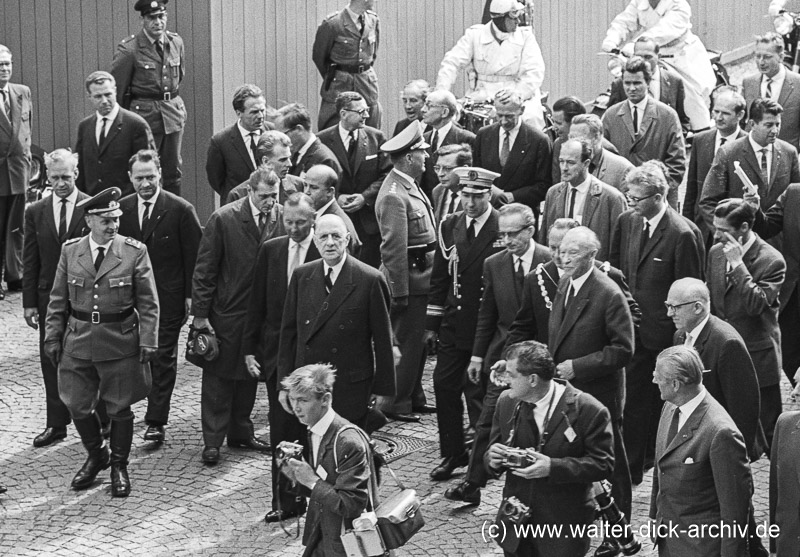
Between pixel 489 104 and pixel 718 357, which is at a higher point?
pixel 489 104

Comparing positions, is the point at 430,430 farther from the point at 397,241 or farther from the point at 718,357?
the point at 718,357

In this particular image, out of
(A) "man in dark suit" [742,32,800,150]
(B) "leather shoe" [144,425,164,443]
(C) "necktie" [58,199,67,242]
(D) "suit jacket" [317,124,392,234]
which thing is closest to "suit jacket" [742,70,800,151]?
(A) "man in dark suit" [742,32,800,150]

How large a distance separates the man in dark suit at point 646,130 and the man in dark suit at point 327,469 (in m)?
6.04

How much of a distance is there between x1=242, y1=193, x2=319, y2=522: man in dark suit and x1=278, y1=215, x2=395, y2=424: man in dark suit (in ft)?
1.52

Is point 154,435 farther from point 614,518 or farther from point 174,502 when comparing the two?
point 614,518

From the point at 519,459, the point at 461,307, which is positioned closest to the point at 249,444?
the point at 461,307

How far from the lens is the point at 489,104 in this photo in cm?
1572

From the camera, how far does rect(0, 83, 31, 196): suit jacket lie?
15297mm

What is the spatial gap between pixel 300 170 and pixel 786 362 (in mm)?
4417

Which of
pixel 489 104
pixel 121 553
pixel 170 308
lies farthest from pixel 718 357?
pixel 489 104

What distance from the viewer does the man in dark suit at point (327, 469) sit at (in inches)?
315

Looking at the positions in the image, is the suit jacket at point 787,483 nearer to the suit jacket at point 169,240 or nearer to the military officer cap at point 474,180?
the military officer cap at point 474,180

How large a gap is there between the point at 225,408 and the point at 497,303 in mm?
2483

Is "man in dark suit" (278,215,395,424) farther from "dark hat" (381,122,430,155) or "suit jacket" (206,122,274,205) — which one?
"suit jacket" (206,122,274,205)
